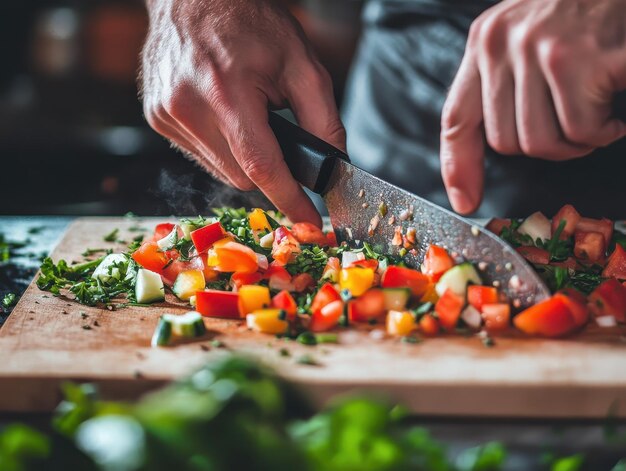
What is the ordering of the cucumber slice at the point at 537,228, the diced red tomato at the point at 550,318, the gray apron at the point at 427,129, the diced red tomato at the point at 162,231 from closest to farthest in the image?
the diced red tomato at the point at 550,318, the cucumber slice at the point at 537,228, the diced red tomato at the point at 162,231, the gray apron at the point at 427,129

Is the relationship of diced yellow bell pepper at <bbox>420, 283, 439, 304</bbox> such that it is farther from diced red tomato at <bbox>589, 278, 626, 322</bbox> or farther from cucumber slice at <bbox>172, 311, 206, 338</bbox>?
cucumber slice at <bbox>172, 311, 206, 338</bbox>

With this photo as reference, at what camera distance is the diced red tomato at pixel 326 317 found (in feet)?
4.88

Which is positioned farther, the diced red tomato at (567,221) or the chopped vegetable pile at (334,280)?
the diced red tomato at (567,221)

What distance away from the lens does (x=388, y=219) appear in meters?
1.74

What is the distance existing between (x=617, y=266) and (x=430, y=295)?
47cm

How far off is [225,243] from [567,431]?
2.65 feet

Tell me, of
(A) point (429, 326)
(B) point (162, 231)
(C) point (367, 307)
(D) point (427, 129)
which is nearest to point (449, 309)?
(A) point (429, 326)

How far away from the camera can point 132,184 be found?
11.3 feet

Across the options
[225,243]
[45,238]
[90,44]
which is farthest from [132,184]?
[225,243]

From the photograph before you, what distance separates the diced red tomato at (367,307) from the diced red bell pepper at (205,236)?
1.28 ft

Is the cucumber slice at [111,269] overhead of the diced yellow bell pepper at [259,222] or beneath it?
beneath

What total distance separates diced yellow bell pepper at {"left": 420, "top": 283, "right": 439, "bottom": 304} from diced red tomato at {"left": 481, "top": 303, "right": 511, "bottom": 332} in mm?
110

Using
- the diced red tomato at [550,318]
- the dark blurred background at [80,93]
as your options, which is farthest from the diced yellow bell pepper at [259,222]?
the dark blurred background at [80,93]

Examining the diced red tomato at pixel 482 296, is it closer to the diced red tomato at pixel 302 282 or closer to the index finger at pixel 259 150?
the diced red tomato at pixel 302 282
